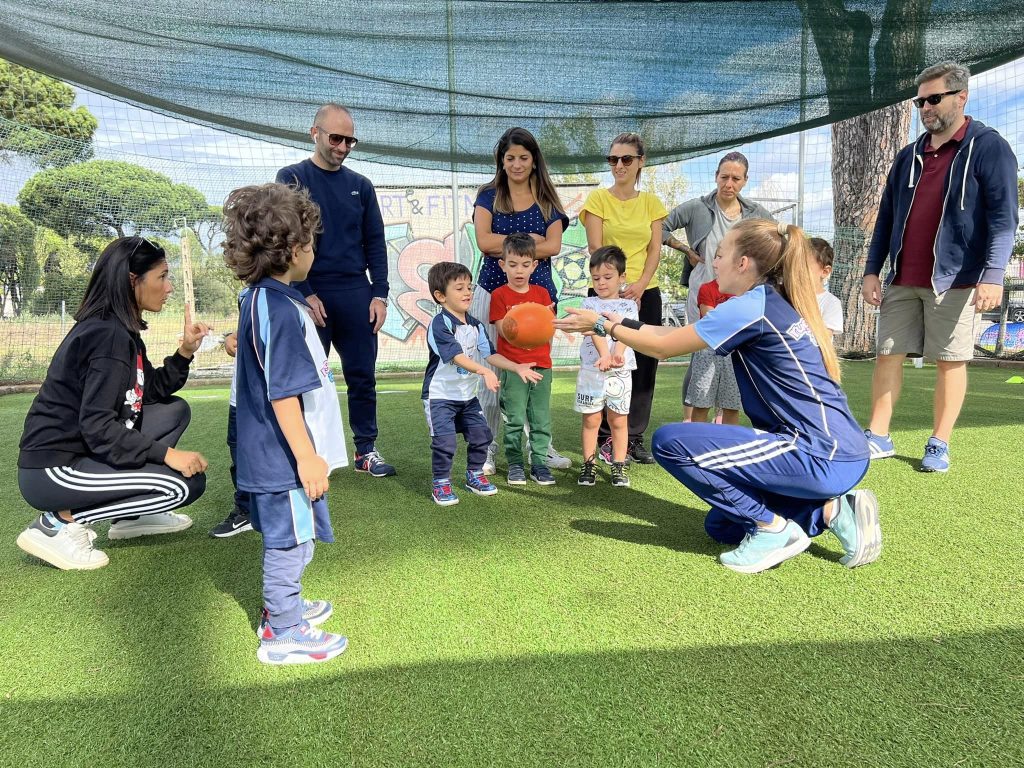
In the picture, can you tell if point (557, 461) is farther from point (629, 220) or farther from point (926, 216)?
point (926, 216)

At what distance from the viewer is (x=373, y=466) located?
3836mm

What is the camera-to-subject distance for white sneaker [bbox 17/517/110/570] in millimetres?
2428

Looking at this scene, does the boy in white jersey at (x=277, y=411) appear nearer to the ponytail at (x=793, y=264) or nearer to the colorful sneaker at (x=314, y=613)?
the colorful sneaker at (x=314, y=613)

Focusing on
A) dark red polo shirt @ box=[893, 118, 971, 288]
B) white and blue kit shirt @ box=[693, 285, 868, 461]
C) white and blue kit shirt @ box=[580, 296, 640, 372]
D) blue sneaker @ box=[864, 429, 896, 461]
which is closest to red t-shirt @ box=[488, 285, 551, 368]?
white and blue kit shirt @ box=[580, 296, 640, 372]

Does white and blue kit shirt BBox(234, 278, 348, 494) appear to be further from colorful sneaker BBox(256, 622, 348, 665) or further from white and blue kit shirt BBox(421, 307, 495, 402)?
white and blue kit shirt BBox(421, 307, 495, 402)

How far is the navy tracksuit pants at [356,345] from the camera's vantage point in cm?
370

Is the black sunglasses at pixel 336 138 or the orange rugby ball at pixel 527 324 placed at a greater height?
the black sunglasses at pixel 336 138

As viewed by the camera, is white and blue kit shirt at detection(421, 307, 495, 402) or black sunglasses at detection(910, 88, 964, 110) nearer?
white and blue kit shirt at detection(421, 307, 495, 402)

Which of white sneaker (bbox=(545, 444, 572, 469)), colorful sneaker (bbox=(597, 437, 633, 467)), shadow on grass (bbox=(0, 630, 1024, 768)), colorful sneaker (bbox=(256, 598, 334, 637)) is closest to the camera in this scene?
shadow on grass (bbox=(0, 630, 1024, 768))

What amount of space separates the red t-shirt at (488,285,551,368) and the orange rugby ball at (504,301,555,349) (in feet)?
0.42

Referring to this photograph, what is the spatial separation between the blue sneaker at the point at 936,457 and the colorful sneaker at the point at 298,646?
133 inches

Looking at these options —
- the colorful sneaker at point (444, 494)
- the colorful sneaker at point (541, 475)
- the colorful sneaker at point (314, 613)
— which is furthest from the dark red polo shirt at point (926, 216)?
the colorful sneaker at point (314, 613)

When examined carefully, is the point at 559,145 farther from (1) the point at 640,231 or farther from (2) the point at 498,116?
(1) the point at 640,231

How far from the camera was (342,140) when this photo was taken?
11.3 feet
